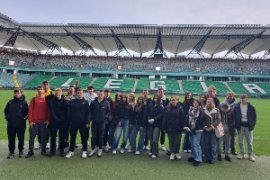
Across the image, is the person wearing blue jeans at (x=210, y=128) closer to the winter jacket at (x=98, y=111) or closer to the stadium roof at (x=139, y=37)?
the winter jacket at (x=98, y=111)

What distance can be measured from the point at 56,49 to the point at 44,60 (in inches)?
149

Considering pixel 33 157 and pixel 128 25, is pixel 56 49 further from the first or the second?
pixel 33 157

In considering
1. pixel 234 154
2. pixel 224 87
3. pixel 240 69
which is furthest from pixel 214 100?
pixel 240 69

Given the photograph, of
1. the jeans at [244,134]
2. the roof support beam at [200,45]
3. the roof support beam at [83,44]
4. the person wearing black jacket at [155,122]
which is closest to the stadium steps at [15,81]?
the roof support beam at [83,44]

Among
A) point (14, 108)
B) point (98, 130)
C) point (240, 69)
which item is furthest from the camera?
point (240, 69)

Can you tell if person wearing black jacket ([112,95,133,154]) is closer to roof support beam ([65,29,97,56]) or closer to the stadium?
the stadium

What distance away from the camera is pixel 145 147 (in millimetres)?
8344

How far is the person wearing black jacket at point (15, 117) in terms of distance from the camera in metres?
6.94

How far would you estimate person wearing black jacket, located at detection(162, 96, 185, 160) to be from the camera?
23.7 feet

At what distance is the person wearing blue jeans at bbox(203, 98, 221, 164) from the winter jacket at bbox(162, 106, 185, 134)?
2.20 ft

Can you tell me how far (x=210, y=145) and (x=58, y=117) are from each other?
4408 mm

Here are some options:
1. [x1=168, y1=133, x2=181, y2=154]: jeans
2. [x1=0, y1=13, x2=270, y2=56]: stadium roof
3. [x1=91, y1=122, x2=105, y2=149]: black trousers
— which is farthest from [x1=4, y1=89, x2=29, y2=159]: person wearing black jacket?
[x1=0, y1=13, x2=270, y2=56]: stadium roof

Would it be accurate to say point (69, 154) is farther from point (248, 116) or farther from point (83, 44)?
point (83, 44)

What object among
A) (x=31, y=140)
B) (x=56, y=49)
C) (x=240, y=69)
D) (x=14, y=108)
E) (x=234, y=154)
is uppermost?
(x=56, y=49)
